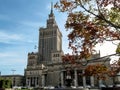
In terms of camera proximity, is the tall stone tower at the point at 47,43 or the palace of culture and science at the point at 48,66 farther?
the tall stone tower at the point at 47,43

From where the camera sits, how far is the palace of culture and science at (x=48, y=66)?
380 ft

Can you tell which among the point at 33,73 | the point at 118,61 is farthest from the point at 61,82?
the point at 118,61

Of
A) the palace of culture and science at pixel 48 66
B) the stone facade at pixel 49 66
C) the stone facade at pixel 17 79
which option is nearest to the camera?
the palace of culture and science at pixel 48 66

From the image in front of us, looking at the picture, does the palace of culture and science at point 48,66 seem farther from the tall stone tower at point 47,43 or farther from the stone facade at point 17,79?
the stone facade at point 17,79

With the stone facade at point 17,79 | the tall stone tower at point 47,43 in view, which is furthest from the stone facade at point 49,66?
the stone facade at point 17,79

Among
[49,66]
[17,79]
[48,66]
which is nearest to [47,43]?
[48,66]

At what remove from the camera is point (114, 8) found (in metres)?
16.1

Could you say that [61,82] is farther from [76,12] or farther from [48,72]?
[76,12]

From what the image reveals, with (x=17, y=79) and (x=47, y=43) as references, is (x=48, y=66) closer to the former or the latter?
(x=47, y=43)

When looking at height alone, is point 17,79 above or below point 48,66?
below

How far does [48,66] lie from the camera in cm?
12925

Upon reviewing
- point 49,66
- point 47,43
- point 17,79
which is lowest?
point 17,79

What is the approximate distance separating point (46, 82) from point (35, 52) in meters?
35.3

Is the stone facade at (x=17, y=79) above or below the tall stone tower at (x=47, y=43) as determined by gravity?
below
